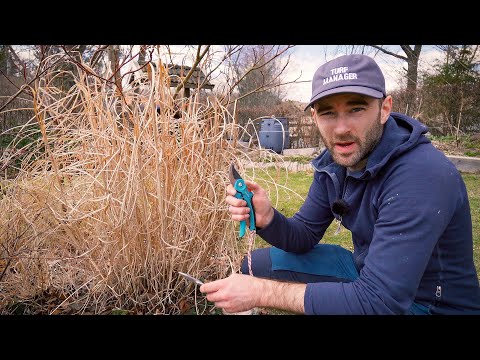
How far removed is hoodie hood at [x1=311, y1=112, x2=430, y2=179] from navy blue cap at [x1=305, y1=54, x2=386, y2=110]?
0.51 feet

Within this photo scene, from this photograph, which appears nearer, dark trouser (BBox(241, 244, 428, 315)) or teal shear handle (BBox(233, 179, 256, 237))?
teal shear handle (BBox(233, 179, 256, 237))

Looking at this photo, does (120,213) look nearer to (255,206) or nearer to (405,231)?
(255,206)

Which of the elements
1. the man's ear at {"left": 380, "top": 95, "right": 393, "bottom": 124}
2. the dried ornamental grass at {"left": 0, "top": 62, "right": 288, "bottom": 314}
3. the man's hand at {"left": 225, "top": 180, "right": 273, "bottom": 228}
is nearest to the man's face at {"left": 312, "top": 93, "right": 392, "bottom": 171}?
the man's ear at {"left": 380, "top": 95, "right": 393, "bottom": 124}

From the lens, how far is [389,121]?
59.1 inches

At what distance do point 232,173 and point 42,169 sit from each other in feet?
3.76

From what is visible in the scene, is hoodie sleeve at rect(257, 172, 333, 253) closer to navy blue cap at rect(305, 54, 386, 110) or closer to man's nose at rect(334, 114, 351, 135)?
man's nose at rect(334, 114, 351, 135)

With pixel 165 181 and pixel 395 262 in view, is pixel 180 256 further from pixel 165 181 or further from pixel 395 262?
pixel 395 262

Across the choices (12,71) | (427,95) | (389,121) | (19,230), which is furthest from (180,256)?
(427,95)

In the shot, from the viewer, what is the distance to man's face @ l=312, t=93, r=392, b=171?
143 cm

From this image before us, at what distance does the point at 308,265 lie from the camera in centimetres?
186

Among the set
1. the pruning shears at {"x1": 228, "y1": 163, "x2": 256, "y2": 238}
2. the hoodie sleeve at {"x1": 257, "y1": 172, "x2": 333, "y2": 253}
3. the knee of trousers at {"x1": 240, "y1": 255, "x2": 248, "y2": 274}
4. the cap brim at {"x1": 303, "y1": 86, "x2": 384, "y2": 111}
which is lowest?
the knee of trousers at {"x1": 240, "y1": 255, "x2": 248, "y2": 274}

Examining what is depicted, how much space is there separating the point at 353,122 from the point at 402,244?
1.72ft

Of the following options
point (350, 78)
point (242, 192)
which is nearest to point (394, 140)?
point (350, 78)

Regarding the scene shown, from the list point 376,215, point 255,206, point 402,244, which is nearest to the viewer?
point 402,244
